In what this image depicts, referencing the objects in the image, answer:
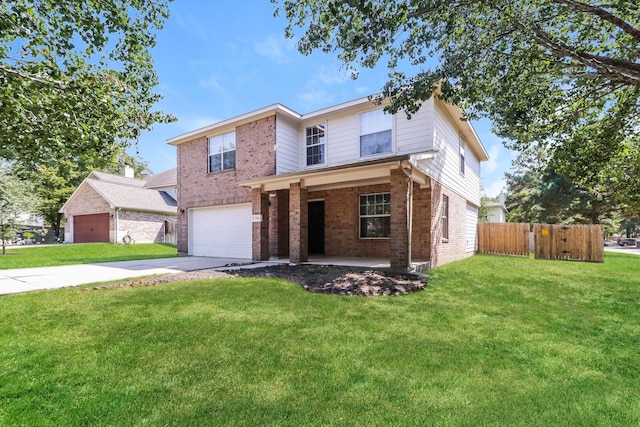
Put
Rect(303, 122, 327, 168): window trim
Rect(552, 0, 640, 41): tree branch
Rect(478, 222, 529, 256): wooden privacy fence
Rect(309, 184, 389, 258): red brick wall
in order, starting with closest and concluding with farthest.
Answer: Rect(552, 0, 640, 41): tree branch → Rect(309, 184, 389, 258): red brick wall → Rect(303, 122, 327, 168): window trim → Rect(478, 222, 529, 256): wooden privacy fence

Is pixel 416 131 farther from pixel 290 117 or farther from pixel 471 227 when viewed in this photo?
pixel 471 227

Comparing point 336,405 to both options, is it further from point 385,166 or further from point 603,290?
point 603,290

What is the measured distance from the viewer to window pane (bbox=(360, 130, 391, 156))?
991 cm

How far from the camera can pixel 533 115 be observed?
7.41 meters

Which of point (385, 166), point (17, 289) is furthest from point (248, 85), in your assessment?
point (17, 289)

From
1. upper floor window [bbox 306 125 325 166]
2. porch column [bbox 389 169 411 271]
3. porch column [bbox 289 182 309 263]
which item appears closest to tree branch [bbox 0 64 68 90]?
porch column [bbox 289 182 309 263]

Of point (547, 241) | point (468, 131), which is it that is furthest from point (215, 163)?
point (547, 241)

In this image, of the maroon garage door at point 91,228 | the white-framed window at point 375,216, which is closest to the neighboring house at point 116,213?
the maroon garage door at point 91,228

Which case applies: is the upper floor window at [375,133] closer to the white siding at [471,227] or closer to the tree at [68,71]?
the tree at [68,71]

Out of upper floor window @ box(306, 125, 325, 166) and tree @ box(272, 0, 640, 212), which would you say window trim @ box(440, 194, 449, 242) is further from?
upper floor window @ box(306, 125, 325, 166)

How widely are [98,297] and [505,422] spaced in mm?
5872

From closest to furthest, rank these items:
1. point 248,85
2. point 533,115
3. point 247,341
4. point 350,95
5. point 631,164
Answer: point 247,341 < point 533,115 < point 631,164 < point 350,95 < point 248,85

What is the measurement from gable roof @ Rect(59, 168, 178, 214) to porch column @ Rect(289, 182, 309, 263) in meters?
15.7

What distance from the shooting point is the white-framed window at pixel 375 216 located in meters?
10.7
